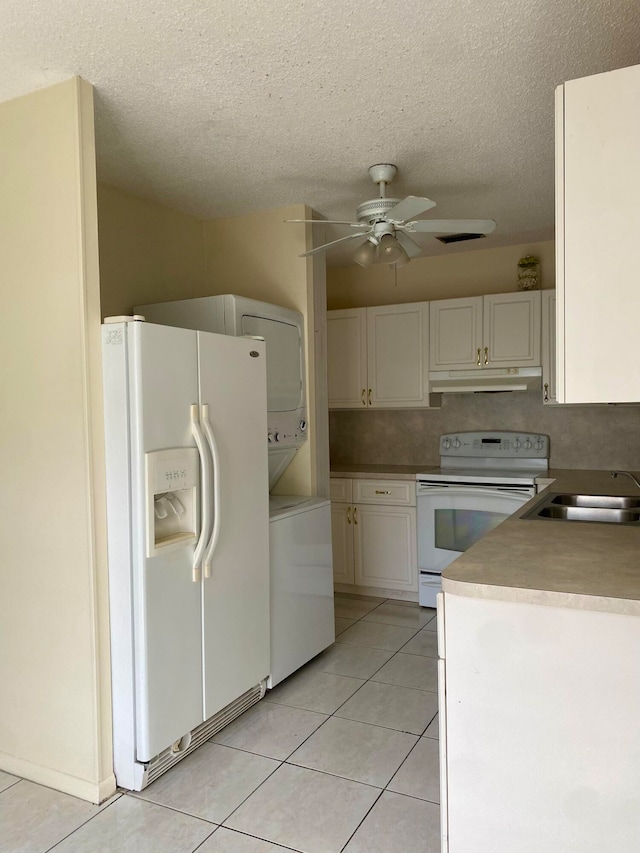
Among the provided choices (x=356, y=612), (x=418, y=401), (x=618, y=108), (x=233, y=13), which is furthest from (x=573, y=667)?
(x=418, y=401)

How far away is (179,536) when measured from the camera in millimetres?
2373

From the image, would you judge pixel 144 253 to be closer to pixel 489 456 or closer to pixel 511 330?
pixel 511 330

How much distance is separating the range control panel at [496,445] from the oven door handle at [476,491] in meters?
0.54

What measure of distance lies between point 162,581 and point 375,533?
2.40 m

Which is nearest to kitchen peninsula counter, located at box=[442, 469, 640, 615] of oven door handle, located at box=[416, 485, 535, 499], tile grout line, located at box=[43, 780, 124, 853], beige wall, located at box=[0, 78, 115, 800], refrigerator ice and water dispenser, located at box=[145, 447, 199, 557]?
refrigerator ice and water dispenser, located at box=[145, 447, 199, 557]

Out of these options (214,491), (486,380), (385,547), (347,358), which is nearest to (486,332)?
(486,380)

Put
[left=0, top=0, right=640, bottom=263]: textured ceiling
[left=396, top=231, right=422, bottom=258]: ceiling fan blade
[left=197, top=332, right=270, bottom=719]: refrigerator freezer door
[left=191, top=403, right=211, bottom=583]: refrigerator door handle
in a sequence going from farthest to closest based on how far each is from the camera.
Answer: [left=396, top=231, right=422, bottom=258]: ceiling fan blade, [left=197, top=332, right=270, bottom=719]: refrigerator freezer door, [left=191, top=403, right=211, bottom=583]: refrigerator door handle, [left=0, top=0, right=640, bottom=263]: textured ceiling

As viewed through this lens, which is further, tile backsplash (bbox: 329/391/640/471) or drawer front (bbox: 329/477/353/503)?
drawer front (bbox: 329/477/353/503)

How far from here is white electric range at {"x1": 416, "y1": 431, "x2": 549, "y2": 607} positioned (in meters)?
4.01

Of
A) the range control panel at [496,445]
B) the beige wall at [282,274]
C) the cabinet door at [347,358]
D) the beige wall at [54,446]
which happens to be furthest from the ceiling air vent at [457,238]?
the beige wall at [54,446]

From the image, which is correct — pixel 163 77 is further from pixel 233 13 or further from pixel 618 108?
pixel 618 108

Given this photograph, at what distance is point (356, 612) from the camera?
4242mm

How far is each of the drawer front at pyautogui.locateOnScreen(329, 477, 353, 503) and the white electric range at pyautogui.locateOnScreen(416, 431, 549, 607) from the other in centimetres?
52

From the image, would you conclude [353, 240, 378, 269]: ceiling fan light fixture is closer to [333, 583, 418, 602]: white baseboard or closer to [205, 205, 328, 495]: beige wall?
[205, 205, 328, 495]: beige wall
